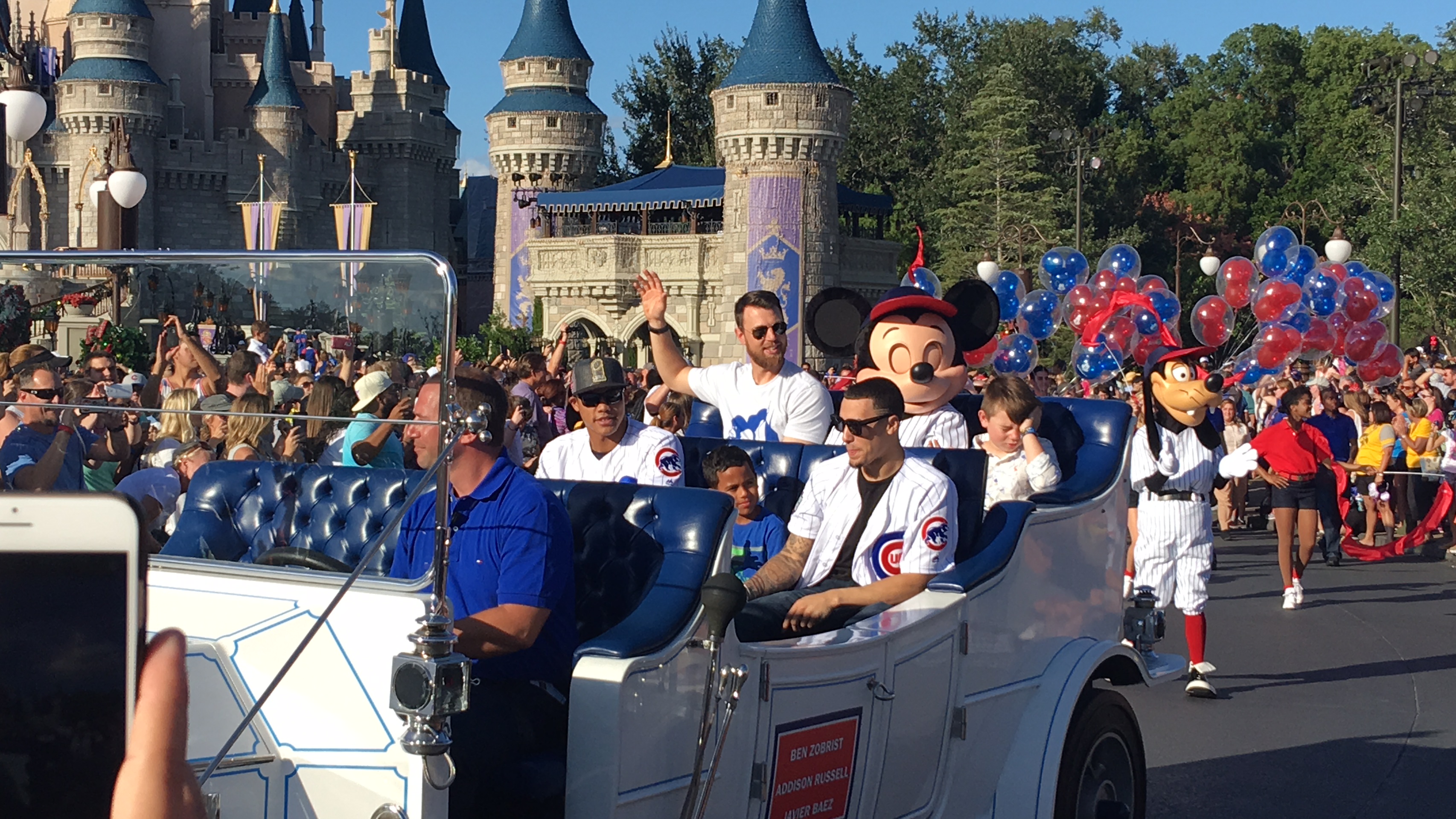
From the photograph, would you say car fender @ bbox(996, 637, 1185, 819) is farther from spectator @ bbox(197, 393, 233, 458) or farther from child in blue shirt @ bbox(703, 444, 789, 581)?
spectator @ bbox(197, 393, 233, 458)

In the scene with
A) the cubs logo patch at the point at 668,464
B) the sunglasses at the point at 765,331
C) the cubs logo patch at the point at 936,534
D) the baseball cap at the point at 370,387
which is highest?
the sunglasses at the point at 765,331

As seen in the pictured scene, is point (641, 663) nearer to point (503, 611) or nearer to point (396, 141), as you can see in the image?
point (503, 611)

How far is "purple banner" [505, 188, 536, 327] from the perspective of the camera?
55.8m

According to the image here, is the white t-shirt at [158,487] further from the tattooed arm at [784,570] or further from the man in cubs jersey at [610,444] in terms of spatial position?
the man in cubs jersey at [610,444]

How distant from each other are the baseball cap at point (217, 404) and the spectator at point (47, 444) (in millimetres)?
150

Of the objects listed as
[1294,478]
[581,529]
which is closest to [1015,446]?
[581,529]

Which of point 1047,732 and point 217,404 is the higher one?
point 217,404

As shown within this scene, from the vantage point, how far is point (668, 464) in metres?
5.69

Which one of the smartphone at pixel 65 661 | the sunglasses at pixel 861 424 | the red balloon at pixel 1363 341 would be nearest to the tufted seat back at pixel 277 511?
the smartphone at pixel 65 661

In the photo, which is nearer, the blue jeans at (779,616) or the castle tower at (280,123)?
the blue jeans at (779,616)

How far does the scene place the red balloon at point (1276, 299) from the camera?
1792 centimetres

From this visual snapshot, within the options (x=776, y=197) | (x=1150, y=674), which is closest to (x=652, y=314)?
(x=1150, y=674)

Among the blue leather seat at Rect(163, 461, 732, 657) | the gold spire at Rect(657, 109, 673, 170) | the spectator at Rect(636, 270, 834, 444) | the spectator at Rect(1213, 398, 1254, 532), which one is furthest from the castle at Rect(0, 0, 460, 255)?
the blue leather seat at Rect(163, 461, 732, 657)

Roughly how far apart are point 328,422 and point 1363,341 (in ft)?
58.0
